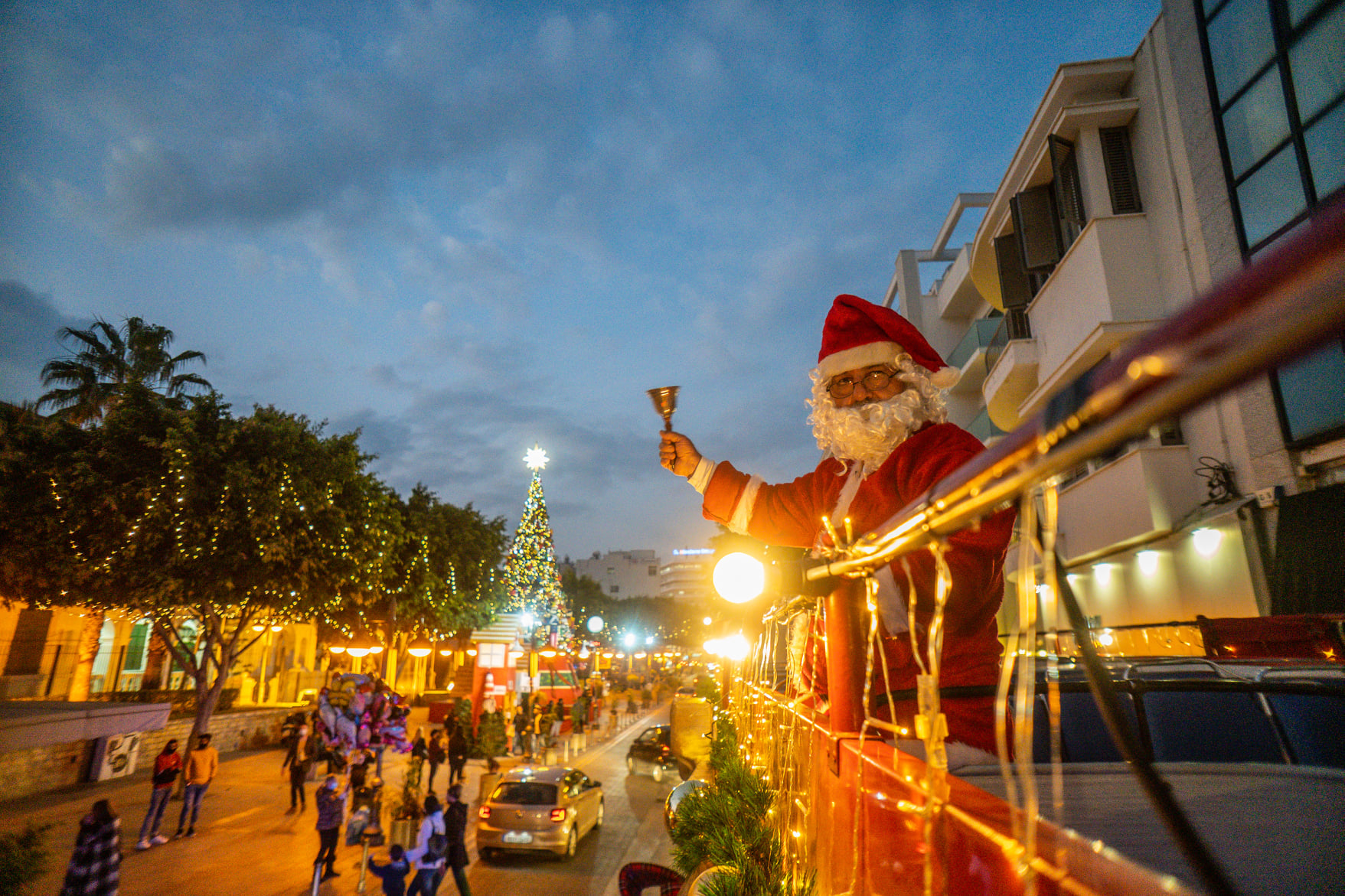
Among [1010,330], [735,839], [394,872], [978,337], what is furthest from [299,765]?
[978,337]

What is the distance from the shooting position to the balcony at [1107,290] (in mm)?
10789

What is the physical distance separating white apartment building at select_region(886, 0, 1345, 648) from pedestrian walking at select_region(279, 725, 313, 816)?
15.2 meters

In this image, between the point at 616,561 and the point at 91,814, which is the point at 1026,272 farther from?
the point at 616,561

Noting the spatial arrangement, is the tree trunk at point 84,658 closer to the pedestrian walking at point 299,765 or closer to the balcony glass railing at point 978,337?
the pedestrian walking at point 299,765

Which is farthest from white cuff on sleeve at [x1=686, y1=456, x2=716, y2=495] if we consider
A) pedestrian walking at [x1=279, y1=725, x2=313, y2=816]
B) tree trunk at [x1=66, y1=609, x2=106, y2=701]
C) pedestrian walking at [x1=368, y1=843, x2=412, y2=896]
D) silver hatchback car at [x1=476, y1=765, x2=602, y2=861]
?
tree trunk at [x1=66, y1=609, x2=106, y2=701]

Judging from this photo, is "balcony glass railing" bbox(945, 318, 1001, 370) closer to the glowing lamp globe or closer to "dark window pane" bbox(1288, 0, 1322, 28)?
"dark window pane" bbox(1288, 0, 1322, 28)

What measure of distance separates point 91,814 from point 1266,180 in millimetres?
16999

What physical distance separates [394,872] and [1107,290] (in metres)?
13.6

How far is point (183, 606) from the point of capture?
14414 millimetres

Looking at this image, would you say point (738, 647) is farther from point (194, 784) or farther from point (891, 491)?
point (194, 784)

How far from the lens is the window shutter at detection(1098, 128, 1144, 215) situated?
11.5 m

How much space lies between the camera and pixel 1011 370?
1375cm

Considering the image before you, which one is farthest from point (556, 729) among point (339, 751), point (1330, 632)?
point (1330, 632)

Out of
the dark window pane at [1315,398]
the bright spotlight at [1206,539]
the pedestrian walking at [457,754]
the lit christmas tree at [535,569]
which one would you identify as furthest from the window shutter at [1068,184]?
the lit christmas tree at [535,569]
